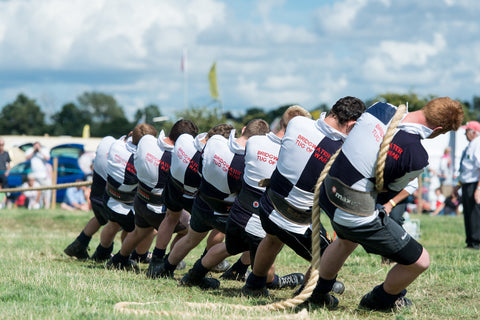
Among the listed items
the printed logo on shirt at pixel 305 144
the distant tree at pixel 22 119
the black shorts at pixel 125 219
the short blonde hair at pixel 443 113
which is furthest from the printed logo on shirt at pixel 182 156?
the distant tree at pixel 22 119

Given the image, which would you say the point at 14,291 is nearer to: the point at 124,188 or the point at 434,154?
the point at 124,188

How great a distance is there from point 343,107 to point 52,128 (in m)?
75.6

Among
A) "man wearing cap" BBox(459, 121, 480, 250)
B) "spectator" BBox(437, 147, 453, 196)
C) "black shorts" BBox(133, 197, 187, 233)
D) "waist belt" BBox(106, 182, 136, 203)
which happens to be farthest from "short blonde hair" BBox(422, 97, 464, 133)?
"spectator" BBox(437, 147, 453, 196)

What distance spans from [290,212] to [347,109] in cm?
108

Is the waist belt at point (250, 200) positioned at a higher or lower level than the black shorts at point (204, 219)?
higher

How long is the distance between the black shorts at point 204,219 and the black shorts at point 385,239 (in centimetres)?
212

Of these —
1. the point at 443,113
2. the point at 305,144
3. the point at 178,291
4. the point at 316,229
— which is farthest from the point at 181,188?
the point at 443,113

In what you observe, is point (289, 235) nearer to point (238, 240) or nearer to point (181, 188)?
point (238, 240)

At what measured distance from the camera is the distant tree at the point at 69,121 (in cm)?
7619

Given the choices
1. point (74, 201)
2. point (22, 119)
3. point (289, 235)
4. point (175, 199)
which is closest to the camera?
point (289, 235)

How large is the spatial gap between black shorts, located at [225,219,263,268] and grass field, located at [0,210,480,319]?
49 centimetres

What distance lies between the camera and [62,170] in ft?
A: 80.0

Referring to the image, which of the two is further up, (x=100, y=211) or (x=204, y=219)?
(x=204, y=219)

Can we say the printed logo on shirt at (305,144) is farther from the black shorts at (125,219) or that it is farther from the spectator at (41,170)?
the spectator at (41,170)
